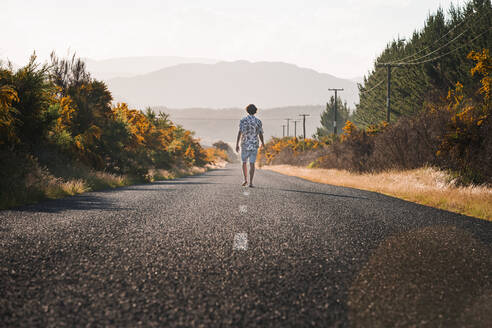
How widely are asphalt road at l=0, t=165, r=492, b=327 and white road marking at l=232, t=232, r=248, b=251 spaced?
0.01 m

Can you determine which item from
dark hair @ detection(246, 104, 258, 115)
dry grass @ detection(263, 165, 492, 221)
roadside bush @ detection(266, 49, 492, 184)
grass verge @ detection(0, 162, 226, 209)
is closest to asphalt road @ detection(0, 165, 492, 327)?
dry grass @ detection(263, 165, 492, 221)

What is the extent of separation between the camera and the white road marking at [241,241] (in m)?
4.04

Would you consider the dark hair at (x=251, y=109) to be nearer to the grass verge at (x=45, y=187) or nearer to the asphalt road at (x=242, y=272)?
the grass verge at (x=45, y=187)

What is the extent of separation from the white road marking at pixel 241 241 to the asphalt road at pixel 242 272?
0.04ft

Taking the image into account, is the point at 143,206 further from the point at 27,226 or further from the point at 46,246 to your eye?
the point at 46,246

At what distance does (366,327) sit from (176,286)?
1.34m

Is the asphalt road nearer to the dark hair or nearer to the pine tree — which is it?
the dark hair

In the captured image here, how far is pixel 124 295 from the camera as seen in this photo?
105 inches

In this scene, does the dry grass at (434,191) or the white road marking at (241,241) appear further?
the dry grass at (434,191)

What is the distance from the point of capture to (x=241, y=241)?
4.32 metres

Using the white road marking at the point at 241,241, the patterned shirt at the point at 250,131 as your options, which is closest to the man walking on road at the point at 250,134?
the patterned shirt at the point at 250,131

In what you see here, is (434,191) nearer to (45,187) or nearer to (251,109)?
(251,109)

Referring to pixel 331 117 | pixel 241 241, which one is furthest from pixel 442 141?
pixel 331 117

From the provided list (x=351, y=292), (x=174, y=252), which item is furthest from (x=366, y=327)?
(x=174, y=252)
